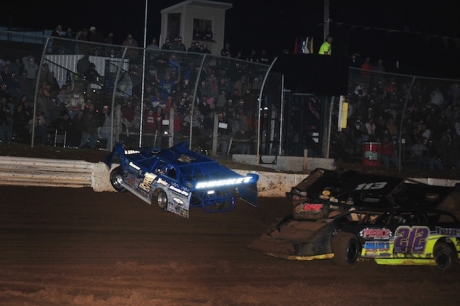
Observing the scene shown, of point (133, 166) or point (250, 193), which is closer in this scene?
point (133, 166)

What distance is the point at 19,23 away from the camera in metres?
27.1

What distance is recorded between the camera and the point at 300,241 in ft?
28.9

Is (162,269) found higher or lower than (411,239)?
lower

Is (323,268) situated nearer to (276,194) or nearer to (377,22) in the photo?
(276,194)

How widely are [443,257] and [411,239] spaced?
653mm

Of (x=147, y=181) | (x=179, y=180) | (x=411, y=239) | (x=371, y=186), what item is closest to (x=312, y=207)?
(x=371, y=186)

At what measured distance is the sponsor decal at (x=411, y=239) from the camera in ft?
29.8

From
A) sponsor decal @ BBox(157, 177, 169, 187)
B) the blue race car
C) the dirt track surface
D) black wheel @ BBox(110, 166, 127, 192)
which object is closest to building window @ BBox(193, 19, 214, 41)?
the blue race car

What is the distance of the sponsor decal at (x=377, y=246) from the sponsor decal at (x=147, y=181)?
5.49 meters

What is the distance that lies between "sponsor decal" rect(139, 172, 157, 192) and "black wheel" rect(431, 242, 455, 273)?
588 centimetres

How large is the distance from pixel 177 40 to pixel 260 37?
11141 mm

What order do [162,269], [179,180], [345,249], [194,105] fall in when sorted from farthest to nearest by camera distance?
[194,105]
[179,180]
[345,249]
[162,269]

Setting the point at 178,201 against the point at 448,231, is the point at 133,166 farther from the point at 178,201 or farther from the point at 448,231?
the point at 448,231

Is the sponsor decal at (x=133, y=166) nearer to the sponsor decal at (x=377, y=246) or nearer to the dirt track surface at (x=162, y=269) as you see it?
the dirt track surface at (x=162, y=269)
